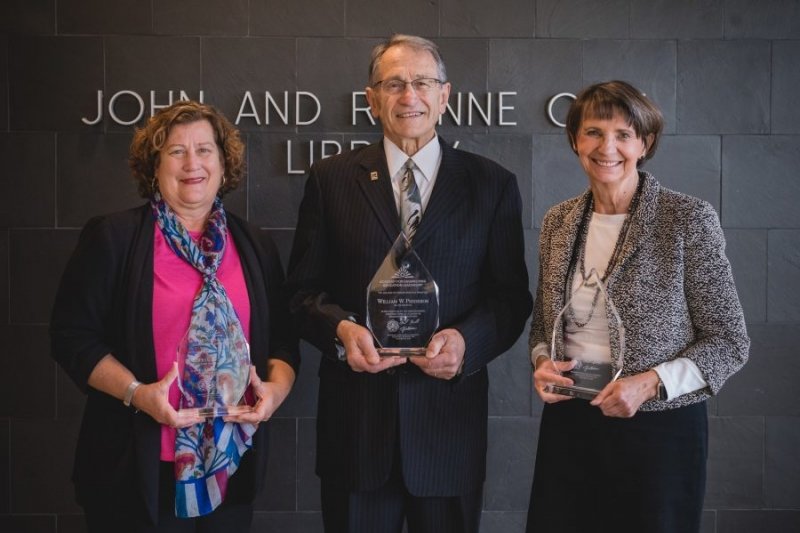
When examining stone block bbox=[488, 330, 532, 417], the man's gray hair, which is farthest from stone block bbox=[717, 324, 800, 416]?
the man's gray hair

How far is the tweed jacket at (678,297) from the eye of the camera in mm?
1985

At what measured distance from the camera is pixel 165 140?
228 centimetres

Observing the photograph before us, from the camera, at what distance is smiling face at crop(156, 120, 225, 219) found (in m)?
2.26

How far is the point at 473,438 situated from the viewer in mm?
2326

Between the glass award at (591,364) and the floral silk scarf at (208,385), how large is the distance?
2.68 feet

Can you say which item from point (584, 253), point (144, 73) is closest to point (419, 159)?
point (584, 253)

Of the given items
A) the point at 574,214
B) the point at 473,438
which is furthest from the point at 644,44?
the point at 473,438

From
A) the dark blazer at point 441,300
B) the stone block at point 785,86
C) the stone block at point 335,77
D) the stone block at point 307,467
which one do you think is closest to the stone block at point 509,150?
the stone block at point 335,77

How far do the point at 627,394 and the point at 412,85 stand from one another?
1.06m

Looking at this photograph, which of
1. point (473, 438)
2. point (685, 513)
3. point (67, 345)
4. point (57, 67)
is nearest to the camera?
point (685, 513)

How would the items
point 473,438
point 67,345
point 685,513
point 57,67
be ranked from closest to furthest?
point 685,513, point 67,345, point 473,438, point 57,67

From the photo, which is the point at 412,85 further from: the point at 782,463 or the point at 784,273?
the point at 782,463

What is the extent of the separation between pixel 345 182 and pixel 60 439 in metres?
1.92

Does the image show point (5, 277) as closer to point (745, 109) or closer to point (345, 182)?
point (345, 182)
